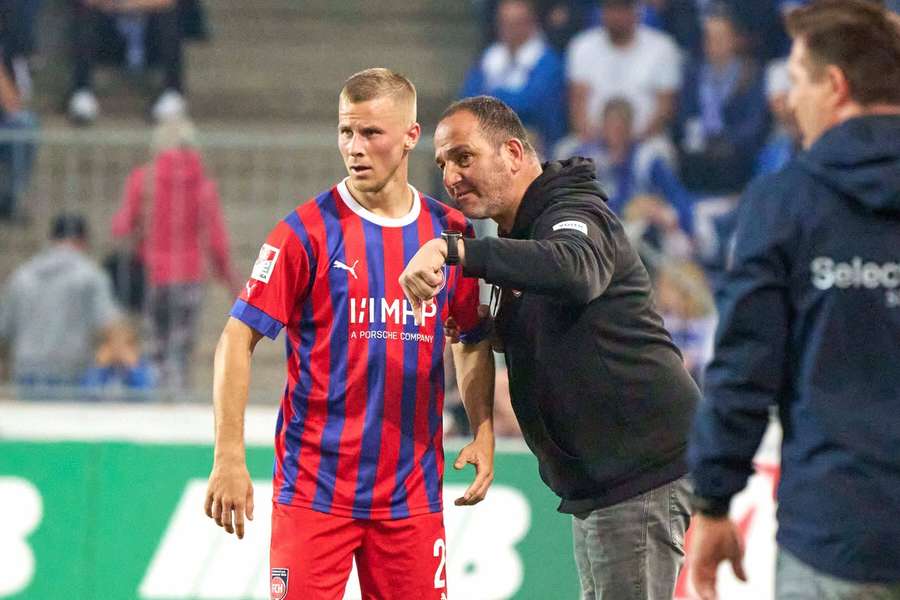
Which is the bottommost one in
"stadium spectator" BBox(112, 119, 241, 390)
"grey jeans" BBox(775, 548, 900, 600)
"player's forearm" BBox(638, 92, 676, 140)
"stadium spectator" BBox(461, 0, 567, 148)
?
"grey jeans" BBox(775, 548, 900, 600)

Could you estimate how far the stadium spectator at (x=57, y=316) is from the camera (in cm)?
849

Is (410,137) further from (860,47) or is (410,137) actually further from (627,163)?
(627,163)

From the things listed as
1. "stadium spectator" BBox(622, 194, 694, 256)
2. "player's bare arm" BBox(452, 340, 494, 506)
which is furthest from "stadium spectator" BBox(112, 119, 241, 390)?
"player's bare arm" BBox(452, 340, 494, 506)

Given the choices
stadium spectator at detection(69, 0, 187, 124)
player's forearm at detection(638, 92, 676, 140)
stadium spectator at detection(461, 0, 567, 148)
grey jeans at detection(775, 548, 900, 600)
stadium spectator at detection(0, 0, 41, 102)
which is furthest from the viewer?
stadium spectator at detection(69, 0, 187, 124)

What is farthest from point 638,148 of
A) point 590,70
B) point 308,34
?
point 308,34

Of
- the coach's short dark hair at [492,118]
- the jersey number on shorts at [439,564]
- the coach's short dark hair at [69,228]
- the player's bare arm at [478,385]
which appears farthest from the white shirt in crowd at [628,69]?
the jersey number on shorts at [439,564]

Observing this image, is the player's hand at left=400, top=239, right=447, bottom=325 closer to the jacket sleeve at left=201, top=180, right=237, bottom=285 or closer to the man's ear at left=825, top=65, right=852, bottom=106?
the man's ear at left=825, top=65, right=852, bottom=106

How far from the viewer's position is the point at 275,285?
14.1ft

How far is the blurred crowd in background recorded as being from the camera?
8.56m

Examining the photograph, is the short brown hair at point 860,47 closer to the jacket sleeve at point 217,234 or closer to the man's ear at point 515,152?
the man's ear at point 515,152

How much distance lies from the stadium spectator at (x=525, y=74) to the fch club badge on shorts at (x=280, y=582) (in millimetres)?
6434

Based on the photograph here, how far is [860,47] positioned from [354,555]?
232cm

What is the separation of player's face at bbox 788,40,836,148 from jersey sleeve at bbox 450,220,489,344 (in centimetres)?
166

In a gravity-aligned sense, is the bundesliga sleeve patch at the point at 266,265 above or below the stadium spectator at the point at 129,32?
below
